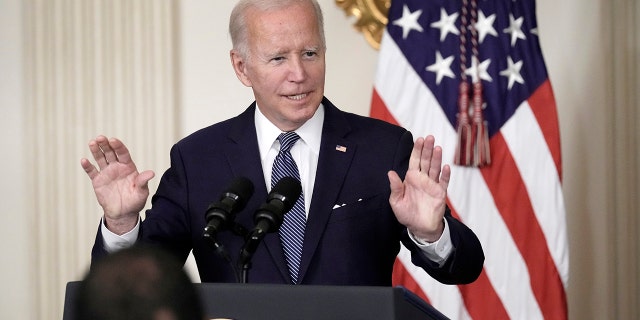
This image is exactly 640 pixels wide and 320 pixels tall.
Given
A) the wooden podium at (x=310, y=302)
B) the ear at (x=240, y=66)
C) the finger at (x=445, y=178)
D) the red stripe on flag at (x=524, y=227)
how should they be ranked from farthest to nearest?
1. the red stripe on flag at (x=524, y=227)
2. the ear at (x=240, y=66)
3. the finger at (x=445, y=178)
4. the wooden podium at (x=310, y=302)

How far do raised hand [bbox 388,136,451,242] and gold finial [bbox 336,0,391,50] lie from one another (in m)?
2.66

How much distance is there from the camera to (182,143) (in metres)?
2.99

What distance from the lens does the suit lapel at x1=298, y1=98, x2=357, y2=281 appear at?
2716 mm

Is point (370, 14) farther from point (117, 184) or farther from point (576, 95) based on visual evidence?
point (117, 184)

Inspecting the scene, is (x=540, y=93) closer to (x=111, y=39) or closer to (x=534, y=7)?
(x=534, y=7)

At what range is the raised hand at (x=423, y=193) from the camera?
8.20 feet

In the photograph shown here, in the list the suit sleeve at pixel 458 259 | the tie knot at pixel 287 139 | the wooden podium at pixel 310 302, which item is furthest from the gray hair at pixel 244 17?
the wooden podium at pixel 310 302

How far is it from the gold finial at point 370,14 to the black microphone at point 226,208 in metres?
2.89

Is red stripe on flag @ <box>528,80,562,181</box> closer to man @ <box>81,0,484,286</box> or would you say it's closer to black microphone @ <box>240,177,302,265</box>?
man @ <box>81,0,484,286</box>

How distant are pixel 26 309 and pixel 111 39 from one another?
4.55ft

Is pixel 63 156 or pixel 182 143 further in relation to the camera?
pixel 63 156

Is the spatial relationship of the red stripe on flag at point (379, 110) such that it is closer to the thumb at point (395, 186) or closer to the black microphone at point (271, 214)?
the thumb at point (395, 186)

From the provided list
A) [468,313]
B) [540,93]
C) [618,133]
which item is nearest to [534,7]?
[540,93]

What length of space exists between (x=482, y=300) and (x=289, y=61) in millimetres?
2160
